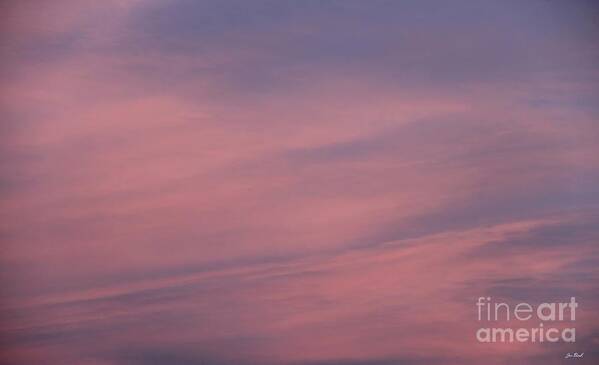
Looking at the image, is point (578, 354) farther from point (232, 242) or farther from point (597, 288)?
point (232, 242)

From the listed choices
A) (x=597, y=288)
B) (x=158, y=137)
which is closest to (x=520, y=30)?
(x=597, y=288)

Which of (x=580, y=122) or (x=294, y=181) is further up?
(x=580, y=122)

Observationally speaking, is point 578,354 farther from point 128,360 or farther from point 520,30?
point 128,360

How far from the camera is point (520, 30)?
329 cm

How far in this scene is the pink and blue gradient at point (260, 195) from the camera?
321cm

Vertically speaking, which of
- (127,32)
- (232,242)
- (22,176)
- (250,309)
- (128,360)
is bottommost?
(128,360)

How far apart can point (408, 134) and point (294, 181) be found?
0.61 m

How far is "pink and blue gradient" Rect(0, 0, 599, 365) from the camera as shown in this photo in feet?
10.5

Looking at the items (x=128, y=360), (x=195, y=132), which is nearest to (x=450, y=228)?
(x=195, y=132)

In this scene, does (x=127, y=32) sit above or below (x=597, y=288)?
above

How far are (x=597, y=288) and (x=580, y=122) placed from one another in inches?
32.4

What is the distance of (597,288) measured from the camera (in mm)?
3252

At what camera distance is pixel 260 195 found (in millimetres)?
3230

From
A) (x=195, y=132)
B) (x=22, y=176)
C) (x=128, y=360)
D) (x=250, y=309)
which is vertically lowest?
(x=128, y=360)
